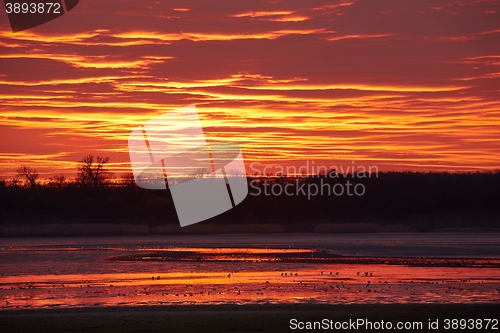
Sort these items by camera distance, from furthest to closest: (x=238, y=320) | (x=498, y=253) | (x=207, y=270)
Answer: (x=498, y=253)
(x=207, y=270)
(x=238, y=320)

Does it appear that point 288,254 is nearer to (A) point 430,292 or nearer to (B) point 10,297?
(A) point 430,292

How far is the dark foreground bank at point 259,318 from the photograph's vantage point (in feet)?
55.1

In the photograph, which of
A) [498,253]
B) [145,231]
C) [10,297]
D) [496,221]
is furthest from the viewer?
[496,221]

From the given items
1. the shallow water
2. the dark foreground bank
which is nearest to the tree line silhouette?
the shallow water

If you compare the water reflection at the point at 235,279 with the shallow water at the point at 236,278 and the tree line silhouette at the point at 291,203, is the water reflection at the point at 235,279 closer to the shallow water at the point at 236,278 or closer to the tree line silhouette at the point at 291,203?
the shallow water at the point at 236,278

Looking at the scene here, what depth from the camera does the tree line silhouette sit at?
85938mm

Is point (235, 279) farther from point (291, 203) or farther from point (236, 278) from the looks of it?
point (291, 203)

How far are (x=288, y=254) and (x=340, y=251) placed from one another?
3914 millimetres

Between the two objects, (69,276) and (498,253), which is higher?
(69,276)

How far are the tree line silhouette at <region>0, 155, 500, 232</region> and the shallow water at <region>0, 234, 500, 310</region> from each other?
4367 cm

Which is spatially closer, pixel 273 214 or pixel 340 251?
pixel 340 251

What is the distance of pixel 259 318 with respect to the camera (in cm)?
1816

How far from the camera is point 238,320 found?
17.9 meters

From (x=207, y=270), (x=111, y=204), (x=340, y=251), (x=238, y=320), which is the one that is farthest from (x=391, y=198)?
(x=238, y=320)
